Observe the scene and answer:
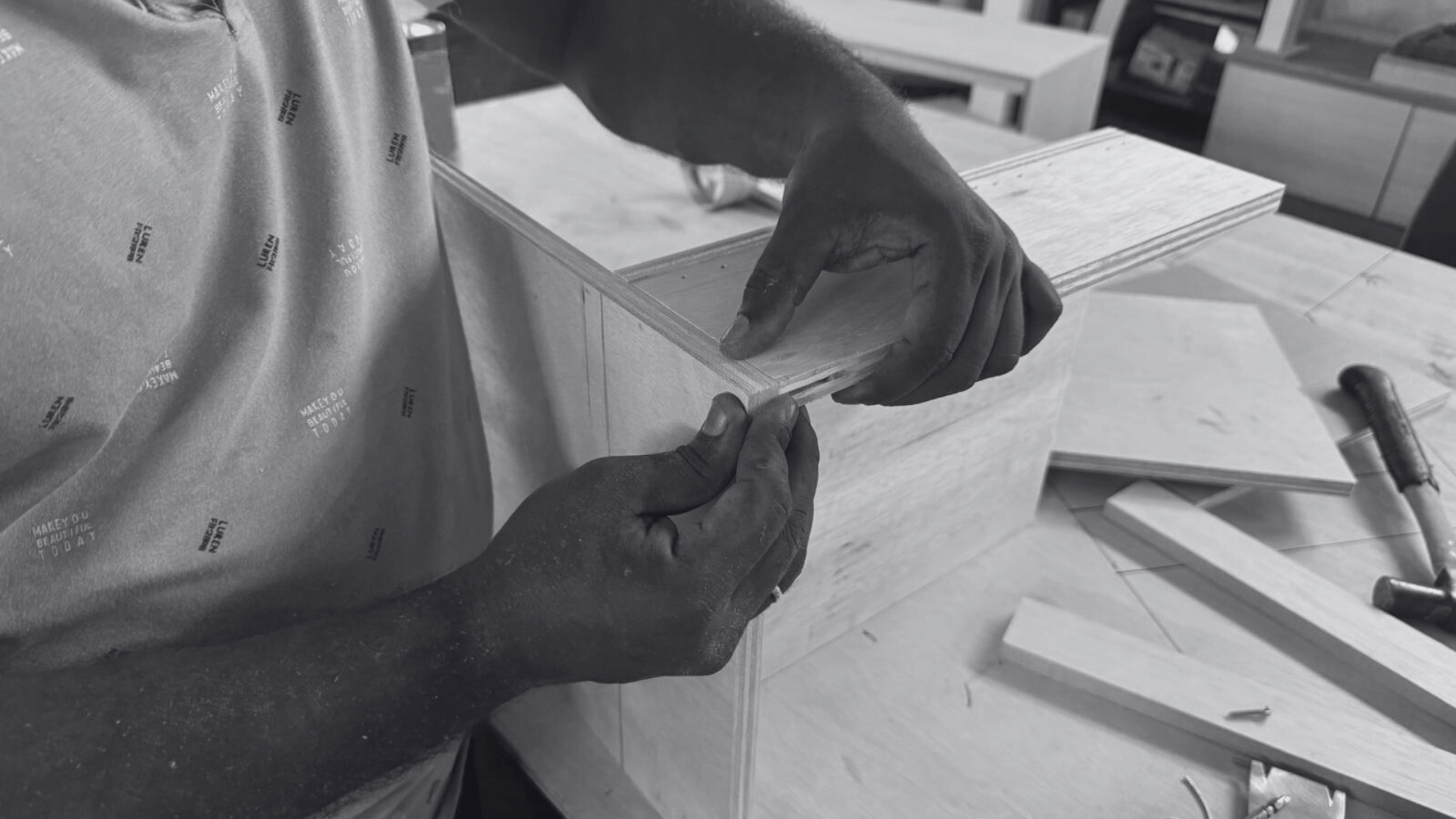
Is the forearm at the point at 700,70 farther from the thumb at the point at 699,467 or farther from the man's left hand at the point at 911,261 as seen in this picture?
the thumb at the point at 699,467

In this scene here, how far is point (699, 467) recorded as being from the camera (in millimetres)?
521

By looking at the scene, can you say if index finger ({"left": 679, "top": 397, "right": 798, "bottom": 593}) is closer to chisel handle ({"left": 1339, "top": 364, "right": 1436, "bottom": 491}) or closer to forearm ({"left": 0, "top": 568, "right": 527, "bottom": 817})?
forearm ({"left": 0, "top": 568, "right": 527, "bottom": 817})

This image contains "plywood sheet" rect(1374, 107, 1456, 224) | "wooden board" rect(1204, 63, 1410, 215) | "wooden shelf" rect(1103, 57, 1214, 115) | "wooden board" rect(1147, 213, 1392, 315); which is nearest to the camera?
"wooden board" rect(1147, 213, 1392, 315)

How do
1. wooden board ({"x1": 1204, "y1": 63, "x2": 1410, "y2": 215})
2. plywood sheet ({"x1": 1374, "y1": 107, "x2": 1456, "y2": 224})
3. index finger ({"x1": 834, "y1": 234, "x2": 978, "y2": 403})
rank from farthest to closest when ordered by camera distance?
wooden board ({"x1": 1204, "y1": 63, "x2": 1410, "y2": 215}) < plywood sheet ({"x1": 1374, "y1": 107, "x2": 1456, "y2": 224}) < index finger ({"x1": 834, "y1": 234, "x2": 978, "y2": 403})

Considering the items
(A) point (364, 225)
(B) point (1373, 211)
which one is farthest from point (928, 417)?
(B) point (1373, 211)

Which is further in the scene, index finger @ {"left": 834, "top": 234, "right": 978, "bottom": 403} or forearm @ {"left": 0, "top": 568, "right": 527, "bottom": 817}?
index finger @ {"left": 834, "top": 234, "right": 978, "bottom": 403}

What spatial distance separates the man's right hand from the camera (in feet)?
1.64

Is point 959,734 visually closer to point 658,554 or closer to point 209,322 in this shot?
point 658,554

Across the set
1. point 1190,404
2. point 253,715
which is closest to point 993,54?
point 1190,404

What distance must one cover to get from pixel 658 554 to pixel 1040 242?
0.43 metres

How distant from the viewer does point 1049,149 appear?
91 centimetres

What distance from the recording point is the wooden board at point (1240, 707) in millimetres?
673

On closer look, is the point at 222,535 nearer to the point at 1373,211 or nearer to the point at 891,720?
the point at 891,720

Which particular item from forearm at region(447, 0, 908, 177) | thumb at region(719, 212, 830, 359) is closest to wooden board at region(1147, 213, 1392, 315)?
forearm at region(447, 0, 908, 177)
